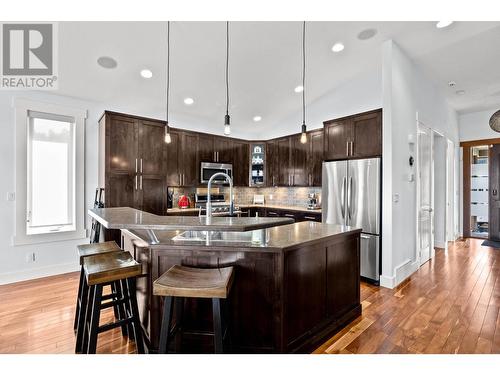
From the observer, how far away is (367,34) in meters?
3.33

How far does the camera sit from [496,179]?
5.79 metres

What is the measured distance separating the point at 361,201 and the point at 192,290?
9.45 feet

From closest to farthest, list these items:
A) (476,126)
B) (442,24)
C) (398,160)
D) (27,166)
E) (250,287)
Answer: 1. (250,287)
2. (442,24)
3. (398,160)
4. (27,166)
5. (476,126)

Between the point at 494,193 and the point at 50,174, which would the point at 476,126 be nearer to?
the point at 494,193

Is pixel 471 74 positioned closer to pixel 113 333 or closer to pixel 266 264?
pixel 266 264

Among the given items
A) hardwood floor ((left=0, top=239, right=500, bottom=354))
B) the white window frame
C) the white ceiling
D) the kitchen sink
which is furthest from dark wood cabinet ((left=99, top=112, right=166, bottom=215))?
the kitchen sink

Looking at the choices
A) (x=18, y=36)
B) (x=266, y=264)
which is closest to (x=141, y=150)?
(x=18, y=36)

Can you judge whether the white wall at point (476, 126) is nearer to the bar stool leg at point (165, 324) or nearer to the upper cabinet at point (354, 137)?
the upper cabinet at point (354, 137)

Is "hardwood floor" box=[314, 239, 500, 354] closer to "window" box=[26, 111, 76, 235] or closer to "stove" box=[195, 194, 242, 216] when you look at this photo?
"stove" box=[195, 194, 242, 216]

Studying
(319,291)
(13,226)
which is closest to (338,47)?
(319,291)

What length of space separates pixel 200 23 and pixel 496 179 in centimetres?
690

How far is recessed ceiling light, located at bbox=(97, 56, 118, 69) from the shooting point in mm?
3299

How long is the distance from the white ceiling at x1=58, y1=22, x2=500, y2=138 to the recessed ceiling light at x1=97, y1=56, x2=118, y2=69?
61mm

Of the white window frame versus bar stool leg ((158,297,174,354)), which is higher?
the white window frame
